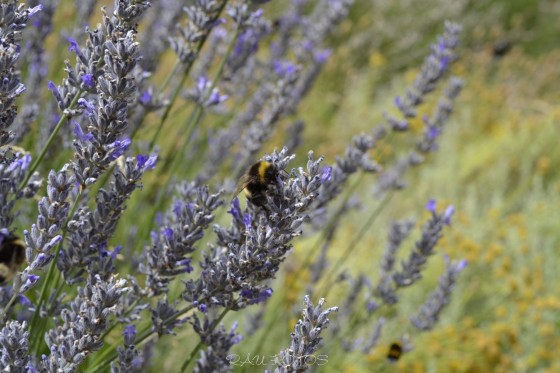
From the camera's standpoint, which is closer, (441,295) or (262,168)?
(262,168)

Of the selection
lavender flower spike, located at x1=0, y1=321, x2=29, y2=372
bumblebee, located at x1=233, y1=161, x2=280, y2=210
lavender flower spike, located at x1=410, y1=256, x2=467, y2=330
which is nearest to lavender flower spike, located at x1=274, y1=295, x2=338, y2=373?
bumblebee, located at x1=233, y1=161, x2=280, y2=210

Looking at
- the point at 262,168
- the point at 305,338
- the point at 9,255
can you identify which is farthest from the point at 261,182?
the point at 9,255

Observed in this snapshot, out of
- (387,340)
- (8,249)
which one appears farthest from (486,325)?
(8,249)

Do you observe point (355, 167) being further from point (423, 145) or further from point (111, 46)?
point (111, 46)

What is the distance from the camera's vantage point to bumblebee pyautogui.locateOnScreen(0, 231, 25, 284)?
148cm

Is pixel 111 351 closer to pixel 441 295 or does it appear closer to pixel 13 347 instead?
pixel 13 347

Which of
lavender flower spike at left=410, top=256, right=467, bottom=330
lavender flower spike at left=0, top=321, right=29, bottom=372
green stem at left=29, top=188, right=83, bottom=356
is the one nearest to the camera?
lavender flower spike at left=0, top=321, right=29, bottom=372

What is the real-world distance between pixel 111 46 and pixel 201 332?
77 cm

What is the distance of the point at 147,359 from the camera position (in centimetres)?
263

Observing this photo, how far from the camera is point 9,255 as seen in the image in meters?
1.51

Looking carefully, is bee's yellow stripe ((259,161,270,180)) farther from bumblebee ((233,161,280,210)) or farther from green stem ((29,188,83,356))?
green stem ((29,188,83,356))

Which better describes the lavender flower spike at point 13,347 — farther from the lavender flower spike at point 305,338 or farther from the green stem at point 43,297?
the lavender flower spike at point 305,338

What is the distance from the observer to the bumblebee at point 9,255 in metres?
1.48

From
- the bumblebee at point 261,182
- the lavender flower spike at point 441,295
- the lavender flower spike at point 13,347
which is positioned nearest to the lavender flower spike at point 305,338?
the bumblebee at point 261,182
